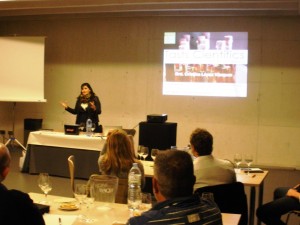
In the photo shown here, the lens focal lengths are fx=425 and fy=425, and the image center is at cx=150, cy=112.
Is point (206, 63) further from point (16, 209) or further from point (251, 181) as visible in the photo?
point (16, 209)

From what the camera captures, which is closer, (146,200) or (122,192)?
(146,200)

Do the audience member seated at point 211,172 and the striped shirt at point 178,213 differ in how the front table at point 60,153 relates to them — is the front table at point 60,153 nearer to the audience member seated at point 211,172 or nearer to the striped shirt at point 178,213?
the audience member seated at point 211,172

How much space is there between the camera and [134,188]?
2877 mm

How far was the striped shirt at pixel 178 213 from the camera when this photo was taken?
1685mm

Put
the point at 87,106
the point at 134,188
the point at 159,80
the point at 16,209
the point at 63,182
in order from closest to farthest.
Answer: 1. the point at 16,209
2. the point at 134,188
3. the point at 63,182
4. the point at 87,106
5. the point at 159,80

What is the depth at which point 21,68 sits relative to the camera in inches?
378

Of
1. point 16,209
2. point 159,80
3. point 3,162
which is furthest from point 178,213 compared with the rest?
point 159,80

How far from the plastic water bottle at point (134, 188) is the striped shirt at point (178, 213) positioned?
908 millimetres

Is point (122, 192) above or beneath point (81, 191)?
beneath

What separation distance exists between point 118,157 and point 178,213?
1.92 m

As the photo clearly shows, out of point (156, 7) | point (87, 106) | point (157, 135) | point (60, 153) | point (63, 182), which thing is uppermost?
point (156, 7)

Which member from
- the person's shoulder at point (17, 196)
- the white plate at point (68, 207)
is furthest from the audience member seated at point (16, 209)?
the white plate at point (68, 207)

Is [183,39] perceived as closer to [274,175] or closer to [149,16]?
[149,16]

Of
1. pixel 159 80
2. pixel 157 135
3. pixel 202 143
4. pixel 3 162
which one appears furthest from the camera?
pixel 159 80
